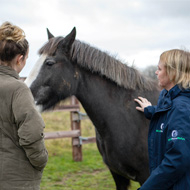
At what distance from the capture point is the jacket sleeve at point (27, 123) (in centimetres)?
154

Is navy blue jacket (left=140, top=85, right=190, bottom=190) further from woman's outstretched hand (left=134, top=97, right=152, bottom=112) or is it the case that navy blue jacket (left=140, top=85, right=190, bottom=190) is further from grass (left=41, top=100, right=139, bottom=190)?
grass (left=41, top=100, right=139, bottom=190)

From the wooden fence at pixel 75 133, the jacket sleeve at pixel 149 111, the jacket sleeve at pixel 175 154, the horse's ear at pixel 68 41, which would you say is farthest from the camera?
the wooden fence at pixel 75 133

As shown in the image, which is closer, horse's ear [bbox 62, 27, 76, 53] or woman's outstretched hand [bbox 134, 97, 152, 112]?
woman's outstretched hand [bbox 134, 97, 152, 112]

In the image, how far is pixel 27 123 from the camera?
154 centimetres

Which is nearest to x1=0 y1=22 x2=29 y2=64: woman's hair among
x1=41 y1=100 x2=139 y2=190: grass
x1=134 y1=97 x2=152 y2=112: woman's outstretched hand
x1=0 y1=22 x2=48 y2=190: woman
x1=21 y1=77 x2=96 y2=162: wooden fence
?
x1=0 y1=22 x2=48 y2=190: woman

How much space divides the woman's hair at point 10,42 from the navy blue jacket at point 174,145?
3.59 feet

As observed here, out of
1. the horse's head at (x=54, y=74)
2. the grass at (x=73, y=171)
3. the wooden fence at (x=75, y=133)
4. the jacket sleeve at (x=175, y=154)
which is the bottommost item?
the grass at (x=73, y=171)

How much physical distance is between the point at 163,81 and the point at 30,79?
172cm

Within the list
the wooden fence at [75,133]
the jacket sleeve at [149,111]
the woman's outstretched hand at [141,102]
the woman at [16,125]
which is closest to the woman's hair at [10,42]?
the woman at [16,125]

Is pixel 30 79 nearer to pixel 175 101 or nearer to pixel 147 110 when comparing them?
pixel 147 110

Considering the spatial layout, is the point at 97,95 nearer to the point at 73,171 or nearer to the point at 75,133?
the point at 73,171

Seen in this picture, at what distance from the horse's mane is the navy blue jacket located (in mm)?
1373

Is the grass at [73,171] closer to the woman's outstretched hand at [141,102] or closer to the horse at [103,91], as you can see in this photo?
the horse at [103,91]

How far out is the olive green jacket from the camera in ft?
5.08
